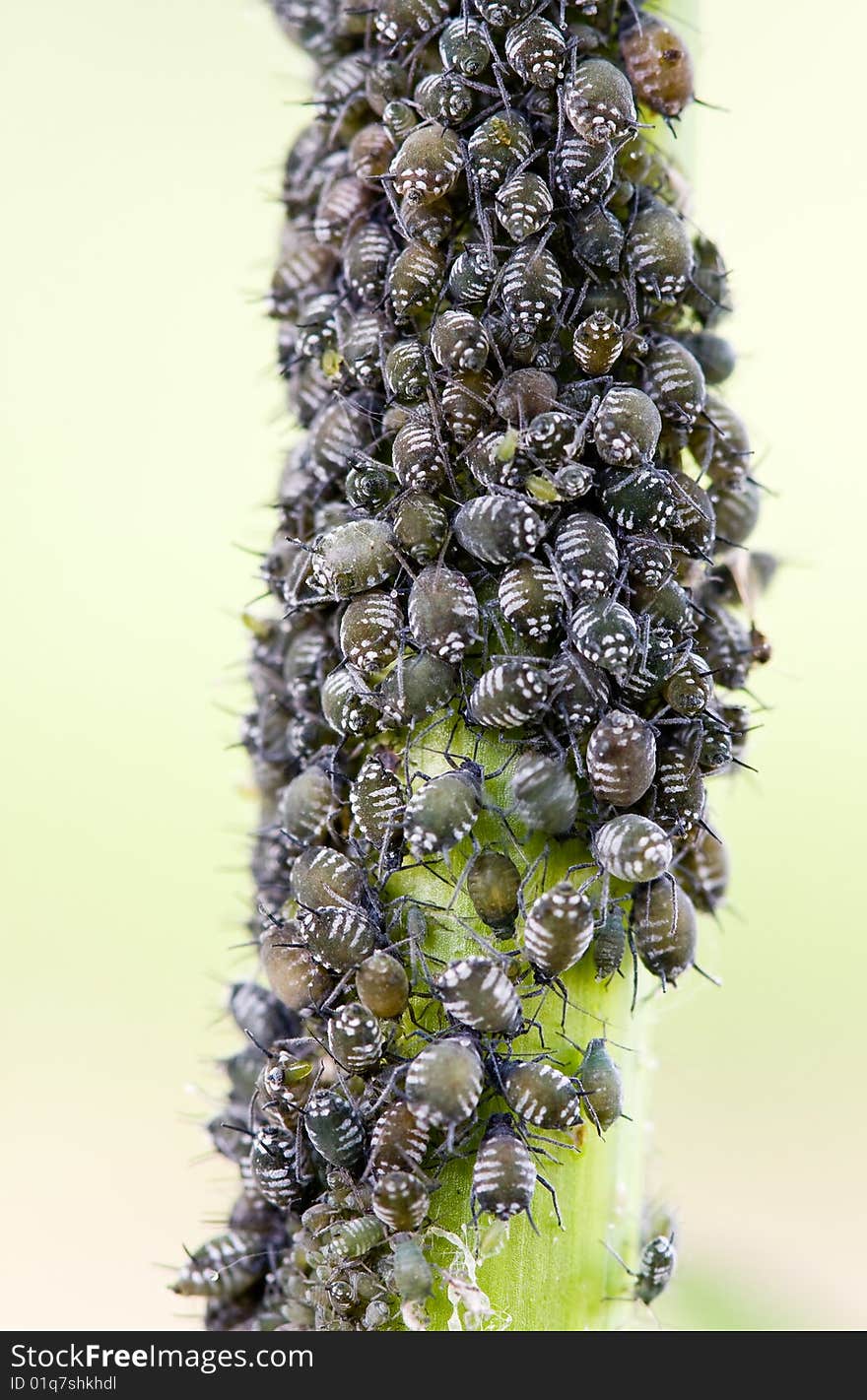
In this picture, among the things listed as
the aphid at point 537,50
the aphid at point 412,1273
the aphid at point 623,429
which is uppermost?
the aphid at point 537,50

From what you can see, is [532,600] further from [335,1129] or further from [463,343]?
[335,1129]

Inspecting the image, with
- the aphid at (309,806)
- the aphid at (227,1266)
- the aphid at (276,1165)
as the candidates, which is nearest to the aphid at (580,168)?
the aphid at (309,806)

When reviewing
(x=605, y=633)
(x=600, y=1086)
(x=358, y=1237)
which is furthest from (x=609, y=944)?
(x=358, y=1237)

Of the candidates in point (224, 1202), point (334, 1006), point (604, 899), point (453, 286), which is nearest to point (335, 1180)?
point (334, 1006)

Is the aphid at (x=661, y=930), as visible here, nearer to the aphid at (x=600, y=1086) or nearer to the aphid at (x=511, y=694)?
the aphid at (x=600, y=1086)

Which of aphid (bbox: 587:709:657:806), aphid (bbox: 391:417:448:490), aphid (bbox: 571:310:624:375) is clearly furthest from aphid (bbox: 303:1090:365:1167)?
aphid (bbox: 571:310:624:375)
